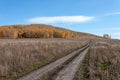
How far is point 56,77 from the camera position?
14211 millimetres

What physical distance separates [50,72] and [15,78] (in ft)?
7.52

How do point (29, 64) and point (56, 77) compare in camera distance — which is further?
point (29, 64)

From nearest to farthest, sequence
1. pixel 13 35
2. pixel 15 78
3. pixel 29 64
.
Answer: pixel 15 78 → pixel 29 64 → pixel 13 35

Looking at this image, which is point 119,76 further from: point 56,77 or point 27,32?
point 27,32

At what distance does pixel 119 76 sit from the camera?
14.2 meters

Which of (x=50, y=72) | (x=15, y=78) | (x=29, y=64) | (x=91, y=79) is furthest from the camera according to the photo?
(x=29, y=64)

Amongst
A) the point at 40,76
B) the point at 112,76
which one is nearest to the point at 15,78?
the point at 40,76

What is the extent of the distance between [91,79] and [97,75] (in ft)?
4.22

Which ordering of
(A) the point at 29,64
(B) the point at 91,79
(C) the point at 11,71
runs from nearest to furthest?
(B) the point at 91,79 < (C) the point at 11,71 < (A) the point at 29,64

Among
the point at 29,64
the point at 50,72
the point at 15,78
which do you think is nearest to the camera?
the point at 15,78

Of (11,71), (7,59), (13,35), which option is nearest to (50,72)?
(11,71)

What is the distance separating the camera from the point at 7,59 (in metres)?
20.1

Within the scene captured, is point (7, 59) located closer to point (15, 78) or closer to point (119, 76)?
point (15, 78)

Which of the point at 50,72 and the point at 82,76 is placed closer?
the point at 82,76
